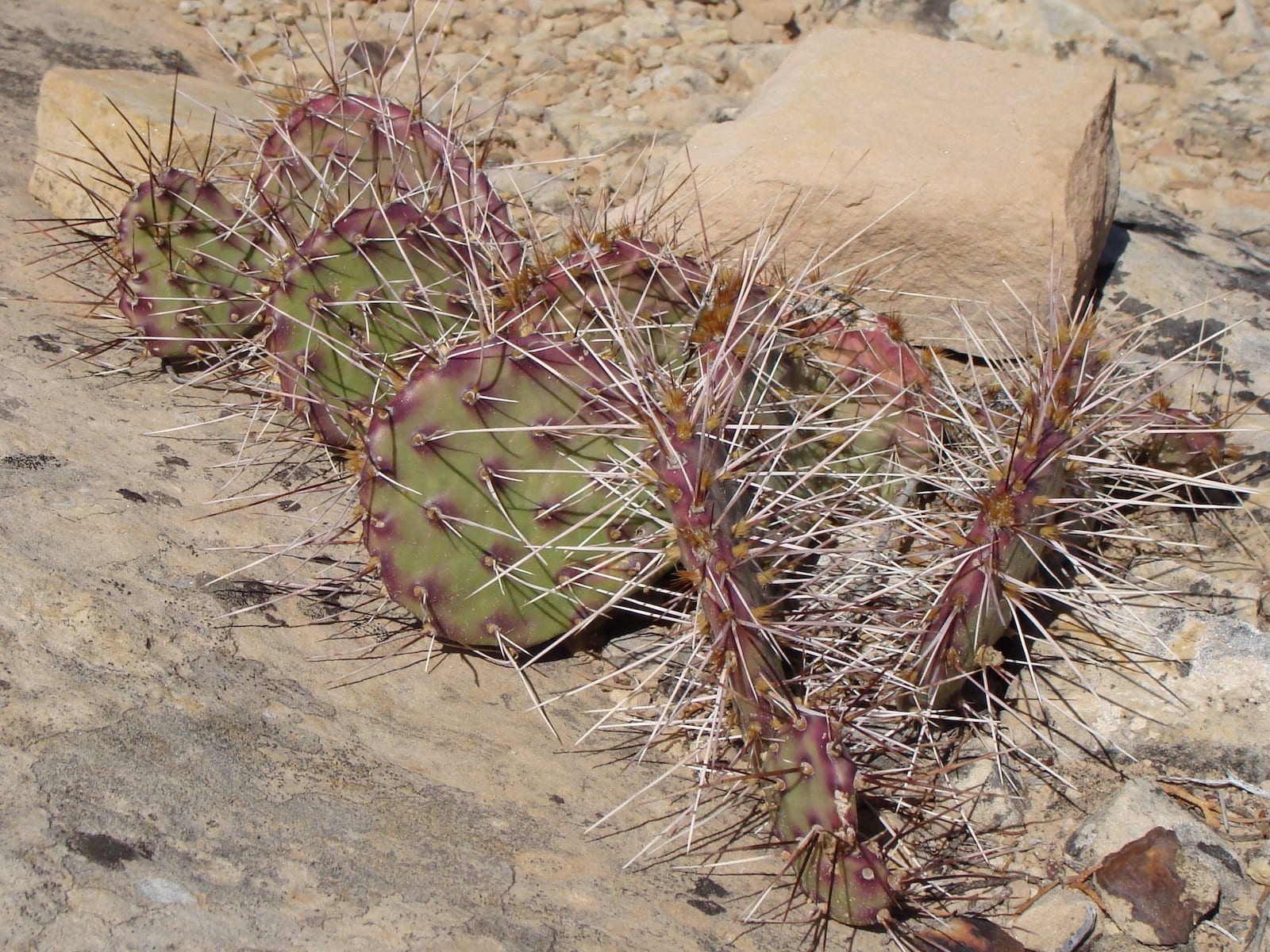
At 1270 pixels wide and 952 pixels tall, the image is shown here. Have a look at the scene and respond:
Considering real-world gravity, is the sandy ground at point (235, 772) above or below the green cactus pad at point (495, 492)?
below

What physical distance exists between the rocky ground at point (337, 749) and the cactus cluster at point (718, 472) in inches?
8.6

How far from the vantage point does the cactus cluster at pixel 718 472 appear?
6.77 feet

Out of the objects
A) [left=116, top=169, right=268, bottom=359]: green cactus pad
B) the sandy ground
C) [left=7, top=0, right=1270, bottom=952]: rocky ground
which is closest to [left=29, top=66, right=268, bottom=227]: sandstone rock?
[left=7, top=0, right=1270, bottom=952]: rocky ground

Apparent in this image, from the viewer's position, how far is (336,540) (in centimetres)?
272

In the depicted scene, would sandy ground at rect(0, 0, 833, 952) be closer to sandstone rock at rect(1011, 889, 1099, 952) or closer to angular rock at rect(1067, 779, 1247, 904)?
sandstone rock at rect(1011, 889, 1099, 952)

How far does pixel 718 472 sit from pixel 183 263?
75.9 inches

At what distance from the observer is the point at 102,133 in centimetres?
402

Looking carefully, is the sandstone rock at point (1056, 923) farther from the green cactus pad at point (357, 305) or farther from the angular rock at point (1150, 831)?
the green cactus pad at point (357, 305)

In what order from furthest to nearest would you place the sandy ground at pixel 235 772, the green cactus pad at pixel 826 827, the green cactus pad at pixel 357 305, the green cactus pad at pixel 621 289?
1. the green cactus pad at pixel 357 305
2. the green cactus pad at pixel 621 289
3. the green cactus pad at pixel 826 827
4. the sandy ground at pixel 235 772

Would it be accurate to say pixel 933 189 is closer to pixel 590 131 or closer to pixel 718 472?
pixel 718 472

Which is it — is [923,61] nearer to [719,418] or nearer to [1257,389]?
[1257,389]

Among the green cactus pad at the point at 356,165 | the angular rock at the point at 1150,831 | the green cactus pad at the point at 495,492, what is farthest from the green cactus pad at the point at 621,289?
the angular rock at the point at 1150,831

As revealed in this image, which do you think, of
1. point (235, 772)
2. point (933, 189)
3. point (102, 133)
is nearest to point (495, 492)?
point (235, 772)

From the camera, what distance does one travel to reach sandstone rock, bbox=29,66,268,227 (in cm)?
398
